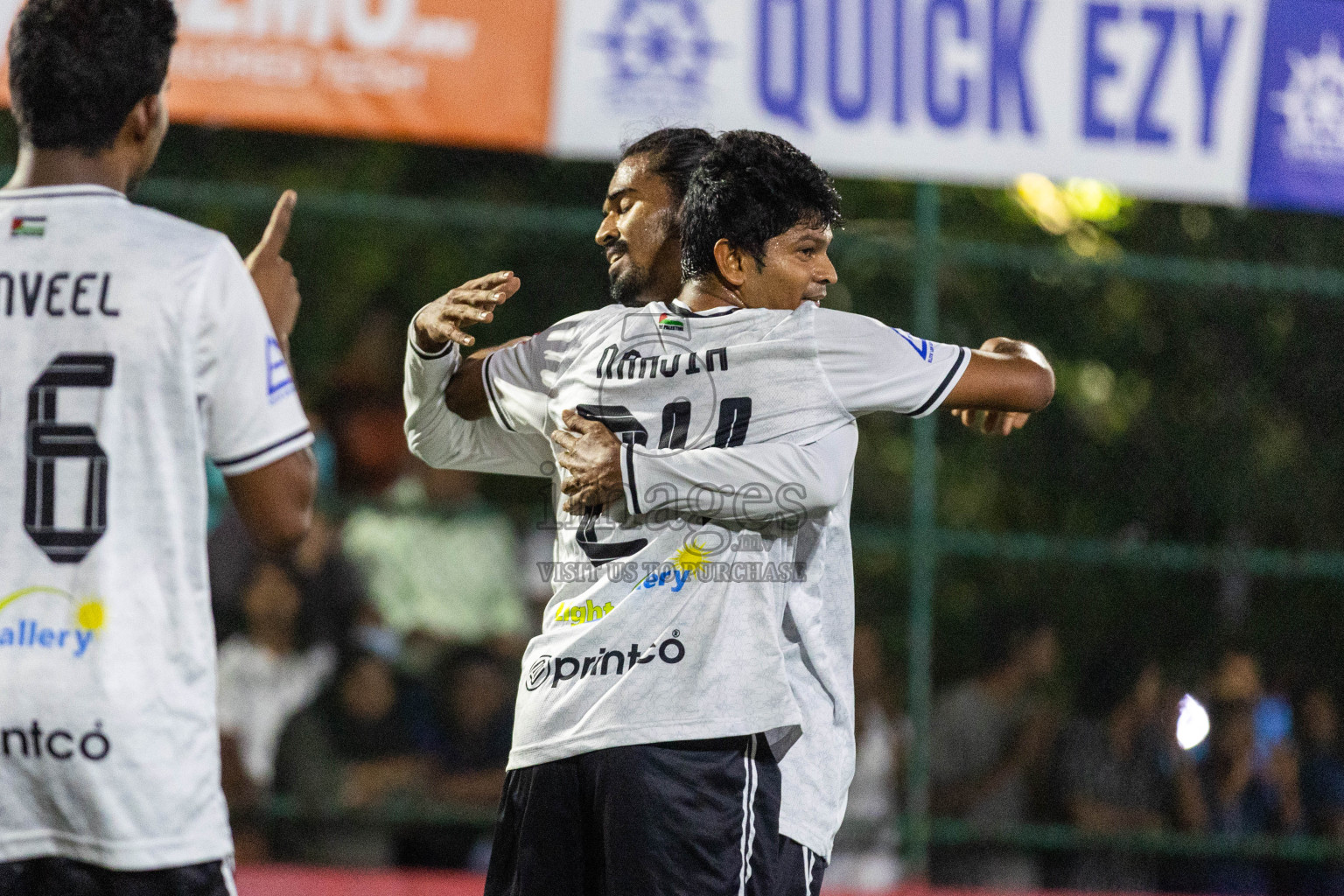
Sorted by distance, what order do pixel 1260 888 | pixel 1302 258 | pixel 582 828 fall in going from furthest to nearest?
pixel 1302 258 < pixel 1260 888 < pixel 582 828

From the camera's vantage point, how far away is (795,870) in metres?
3.06

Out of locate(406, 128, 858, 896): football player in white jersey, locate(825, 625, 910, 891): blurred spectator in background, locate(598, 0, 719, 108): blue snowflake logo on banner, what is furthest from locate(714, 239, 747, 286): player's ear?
locate(825, 625, 910, 891): blurred spectator in background

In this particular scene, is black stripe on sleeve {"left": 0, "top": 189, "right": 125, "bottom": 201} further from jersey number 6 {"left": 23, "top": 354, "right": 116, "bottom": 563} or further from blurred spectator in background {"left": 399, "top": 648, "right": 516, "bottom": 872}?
blurred spectator in background {"left": 399, "top": 648, "right": 516, "bottom": 872}

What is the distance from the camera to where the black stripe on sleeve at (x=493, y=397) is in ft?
11.6

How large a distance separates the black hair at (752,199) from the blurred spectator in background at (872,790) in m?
3.73

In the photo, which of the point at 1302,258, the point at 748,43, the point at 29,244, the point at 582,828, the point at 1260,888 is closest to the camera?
the point at 29,244

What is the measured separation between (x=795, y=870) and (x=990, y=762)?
4413 millimetres

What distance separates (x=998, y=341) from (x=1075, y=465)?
21.2 feet

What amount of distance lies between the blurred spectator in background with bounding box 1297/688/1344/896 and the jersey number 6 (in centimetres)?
650

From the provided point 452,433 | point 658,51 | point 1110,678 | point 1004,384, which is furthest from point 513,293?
point 1110,678

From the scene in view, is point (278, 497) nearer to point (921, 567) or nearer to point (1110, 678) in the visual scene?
point (921, 567)

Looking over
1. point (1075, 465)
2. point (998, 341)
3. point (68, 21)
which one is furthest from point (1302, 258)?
point (68, 21)

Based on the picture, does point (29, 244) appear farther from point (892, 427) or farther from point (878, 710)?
point (892, 427)

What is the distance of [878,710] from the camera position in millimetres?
7191
